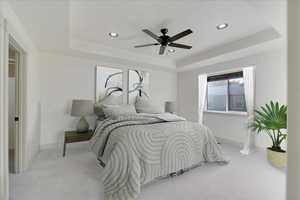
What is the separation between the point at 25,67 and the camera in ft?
6.85

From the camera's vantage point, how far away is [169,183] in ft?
6.17

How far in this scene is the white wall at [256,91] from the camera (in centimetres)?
287

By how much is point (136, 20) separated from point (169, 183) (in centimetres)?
258

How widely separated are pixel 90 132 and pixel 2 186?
173cm

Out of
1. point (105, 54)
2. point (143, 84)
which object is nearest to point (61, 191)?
point (105, 54)

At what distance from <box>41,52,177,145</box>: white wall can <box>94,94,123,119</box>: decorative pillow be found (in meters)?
0.26

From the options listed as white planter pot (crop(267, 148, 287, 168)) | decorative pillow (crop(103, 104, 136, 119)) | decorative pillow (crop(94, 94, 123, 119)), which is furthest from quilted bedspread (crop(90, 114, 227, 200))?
decorative pillow (crop(94, 94, 123, 119))

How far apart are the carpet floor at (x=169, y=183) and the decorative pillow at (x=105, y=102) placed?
112 centimetres

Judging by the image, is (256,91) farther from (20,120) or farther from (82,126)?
(20,120)

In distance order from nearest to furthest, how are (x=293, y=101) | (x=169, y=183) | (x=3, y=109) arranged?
1. (x=293, y=101)
2. (x=3, y=109)
3. (x=169, y=183)

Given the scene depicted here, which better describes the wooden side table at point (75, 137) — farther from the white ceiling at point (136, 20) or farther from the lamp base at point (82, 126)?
the white ceiling at point (136, 20)

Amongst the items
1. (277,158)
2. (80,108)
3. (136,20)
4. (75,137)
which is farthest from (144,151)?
(277,158)

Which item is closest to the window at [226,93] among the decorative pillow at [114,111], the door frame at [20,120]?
the decorative pillow at [114,111]

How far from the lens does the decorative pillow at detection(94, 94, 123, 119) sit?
3.32m
